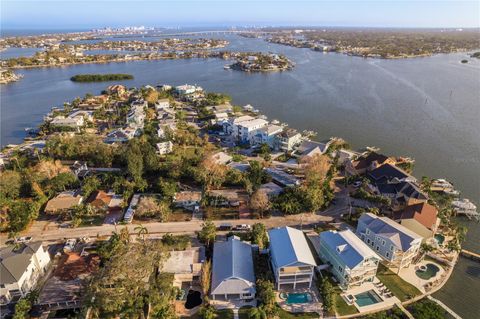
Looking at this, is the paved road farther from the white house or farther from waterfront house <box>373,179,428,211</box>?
the white house

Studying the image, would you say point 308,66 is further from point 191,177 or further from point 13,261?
point 13,261

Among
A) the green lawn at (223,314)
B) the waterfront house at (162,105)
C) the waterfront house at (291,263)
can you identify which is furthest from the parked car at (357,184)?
the waterfront house at (162,105)

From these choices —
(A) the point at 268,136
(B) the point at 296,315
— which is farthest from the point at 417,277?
(A) the point at 268,136

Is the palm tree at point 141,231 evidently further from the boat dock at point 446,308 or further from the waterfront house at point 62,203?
the boat dock at point 446,308

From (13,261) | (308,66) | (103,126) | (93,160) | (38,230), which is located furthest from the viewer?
(308,66)

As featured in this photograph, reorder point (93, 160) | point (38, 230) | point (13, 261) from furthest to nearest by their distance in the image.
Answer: point (93, 160) → point (38, 230) → point (13, 261)

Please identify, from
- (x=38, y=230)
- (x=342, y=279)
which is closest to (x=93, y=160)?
(x=38, y=230)

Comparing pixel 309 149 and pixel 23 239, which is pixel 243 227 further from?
pixel 23 239

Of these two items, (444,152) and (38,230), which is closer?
(38,230)
